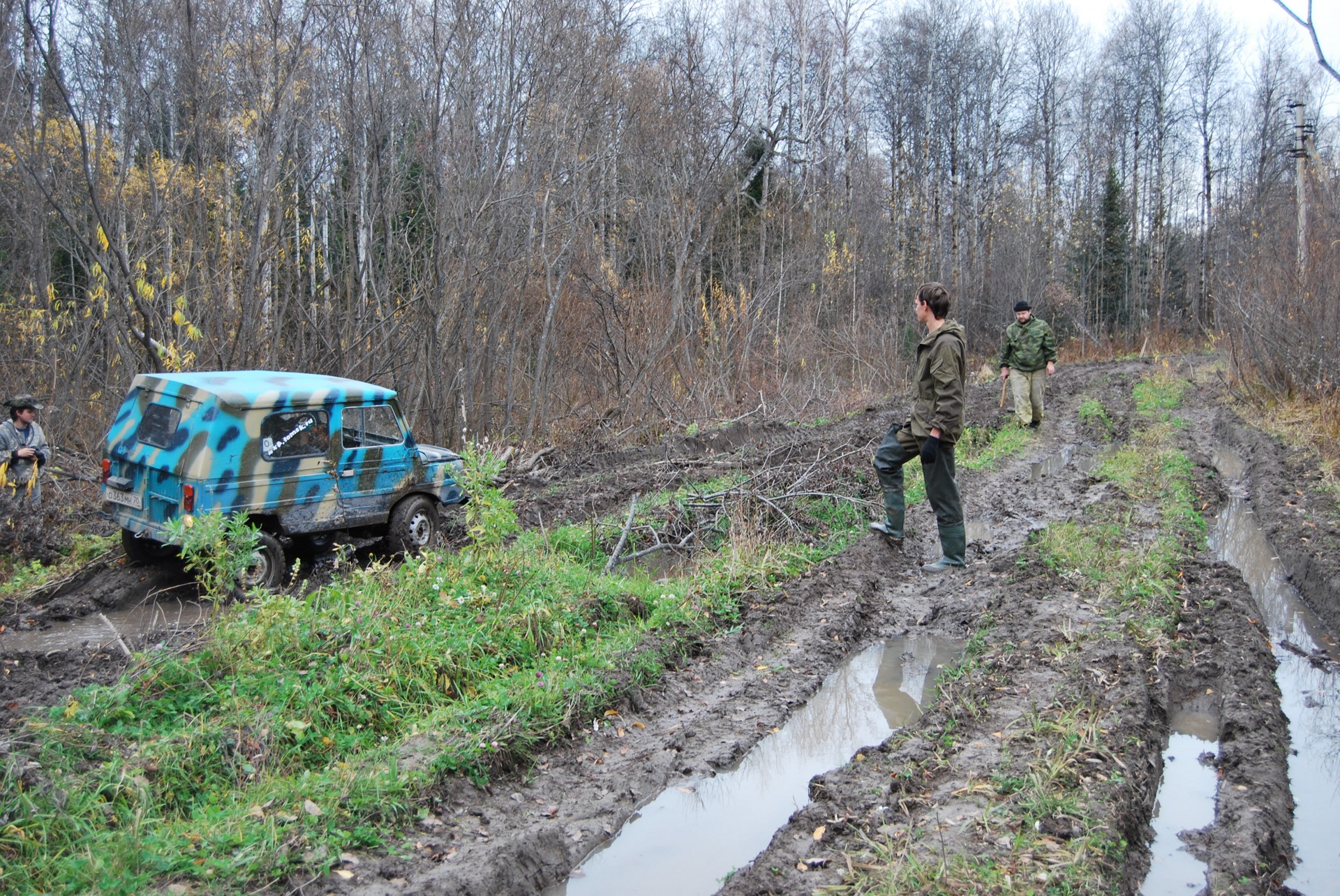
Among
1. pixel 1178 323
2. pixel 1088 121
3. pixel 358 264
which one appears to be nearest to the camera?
pixel 358 264

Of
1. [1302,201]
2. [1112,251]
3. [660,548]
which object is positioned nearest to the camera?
[660,548]

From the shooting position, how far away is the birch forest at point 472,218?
11734 millimetres

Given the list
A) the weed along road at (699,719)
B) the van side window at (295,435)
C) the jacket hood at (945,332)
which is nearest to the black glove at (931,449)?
the jacket hood at (945,332)

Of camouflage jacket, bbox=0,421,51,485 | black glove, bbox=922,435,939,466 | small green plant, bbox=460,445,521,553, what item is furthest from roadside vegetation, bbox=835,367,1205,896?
Result: camouflage jacket, bbox=0,421,51,485

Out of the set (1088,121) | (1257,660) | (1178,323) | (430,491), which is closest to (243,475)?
(430,491)

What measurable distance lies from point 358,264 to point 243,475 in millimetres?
6669

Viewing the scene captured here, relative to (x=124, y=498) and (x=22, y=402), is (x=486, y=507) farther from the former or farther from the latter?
(x=22, y=402)

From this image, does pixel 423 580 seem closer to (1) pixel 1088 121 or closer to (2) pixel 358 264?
(2) pixel 358 264

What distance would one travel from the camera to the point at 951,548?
791 centimetres

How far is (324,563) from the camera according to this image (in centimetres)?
870

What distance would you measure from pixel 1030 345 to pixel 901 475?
7.62 metres

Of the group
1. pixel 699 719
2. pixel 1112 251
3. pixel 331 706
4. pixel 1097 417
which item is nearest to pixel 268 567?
pixel 331 706

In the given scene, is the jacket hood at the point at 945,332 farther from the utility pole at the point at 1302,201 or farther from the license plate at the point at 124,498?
the utility pole at the point at 1302,201

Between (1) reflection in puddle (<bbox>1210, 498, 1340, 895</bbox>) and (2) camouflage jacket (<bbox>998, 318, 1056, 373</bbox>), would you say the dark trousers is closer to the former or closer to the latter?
(1) reflection in puddle (<bbox>1210, 498, 1340, 895</bbox>)
